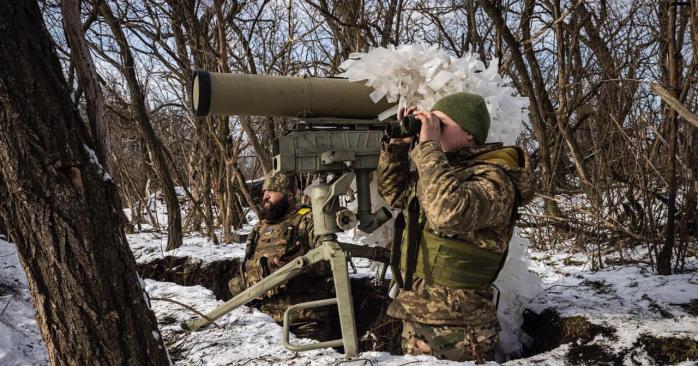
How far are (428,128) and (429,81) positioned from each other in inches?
18.1

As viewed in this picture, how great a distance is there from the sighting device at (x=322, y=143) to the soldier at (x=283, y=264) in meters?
→ 1.09

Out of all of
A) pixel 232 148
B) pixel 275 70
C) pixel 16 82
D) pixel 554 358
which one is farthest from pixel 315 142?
pixel 275 70

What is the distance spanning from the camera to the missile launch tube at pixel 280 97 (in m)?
2.04

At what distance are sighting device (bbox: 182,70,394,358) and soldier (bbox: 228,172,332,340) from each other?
109 cm

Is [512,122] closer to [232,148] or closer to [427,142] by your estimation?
[427,142]

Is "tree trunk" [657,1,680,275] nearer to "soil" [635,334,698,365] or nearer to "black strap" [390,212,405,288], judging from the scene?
"soil" [635,334,698,365]

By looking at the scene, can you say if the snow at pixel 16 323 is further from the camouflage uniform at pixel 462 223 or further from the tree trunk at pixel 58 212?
the camouflage uniform at pixel 462 223

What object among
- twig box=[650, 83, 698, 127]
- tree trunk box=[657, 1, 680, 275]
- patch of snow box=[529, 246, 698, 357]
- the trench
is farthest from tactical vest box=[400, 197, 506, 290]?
the trench

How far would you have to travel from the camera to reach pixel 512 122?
2301 mm

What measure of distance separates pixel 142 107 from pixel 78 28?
3.21 m

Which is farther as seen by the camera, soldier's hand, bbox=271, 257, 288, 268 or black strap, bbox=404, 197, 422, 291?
soldier's hand, bbox=271, 257, 288, 268

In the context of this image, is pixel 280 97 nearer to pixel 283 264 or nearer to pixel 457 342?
pixel 457 342

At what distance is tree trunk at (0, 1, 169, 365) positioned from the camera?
129 centimetres

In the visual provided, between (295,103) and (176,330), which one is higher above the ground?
(295,103)
